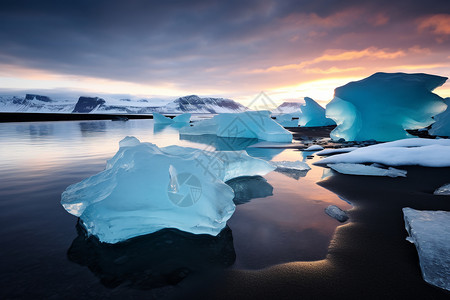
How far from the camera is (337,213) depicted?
2.35m

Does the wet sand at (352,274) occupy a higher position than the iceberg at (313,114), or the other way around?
the iceberg at (313,114)

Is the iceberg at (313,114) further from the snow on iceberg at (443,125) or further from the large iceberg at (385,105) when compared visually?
the snow on iceberg at (443,125)

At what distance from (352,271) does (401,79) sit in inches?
383

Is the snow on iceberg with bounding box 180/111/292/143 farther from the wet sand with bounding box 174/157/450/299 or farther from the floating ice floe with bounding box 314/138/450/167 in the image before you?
the wet sand with bounding box 174/157/450/299

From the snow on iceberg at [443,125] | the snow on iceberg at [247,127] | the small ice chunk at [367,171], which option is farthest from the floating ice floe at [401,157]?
the snow on iceberg at [443,125]

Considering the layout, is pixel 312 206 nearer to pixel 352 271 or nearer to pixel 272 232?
pixel 272 232

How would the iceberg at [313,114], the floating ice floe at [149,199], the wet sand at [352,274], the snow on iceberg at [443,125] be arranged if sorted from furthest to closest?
the iceberg at [313,114], the snow on iceberg at [443,125], the floating ice floe at [149,199], the wet sand at [352,274]

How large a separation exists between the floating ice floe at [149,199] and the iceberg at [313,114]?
1876 centimetres

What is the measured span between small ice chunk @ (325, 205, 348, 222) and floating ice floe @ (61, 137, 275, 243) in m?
1.12

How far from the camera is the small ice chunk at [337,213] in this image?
2.28 m

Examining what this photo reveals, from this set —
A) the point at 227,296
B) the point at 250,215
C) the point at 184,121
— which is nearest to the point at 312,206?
the point at 250,215

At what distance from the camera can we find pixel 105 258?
5.47ft

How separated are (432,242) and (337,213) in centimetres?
Answer: 83

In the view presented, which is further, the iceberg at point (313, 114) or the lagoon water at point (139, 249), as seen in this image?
the iceberg at point (313, 114)
